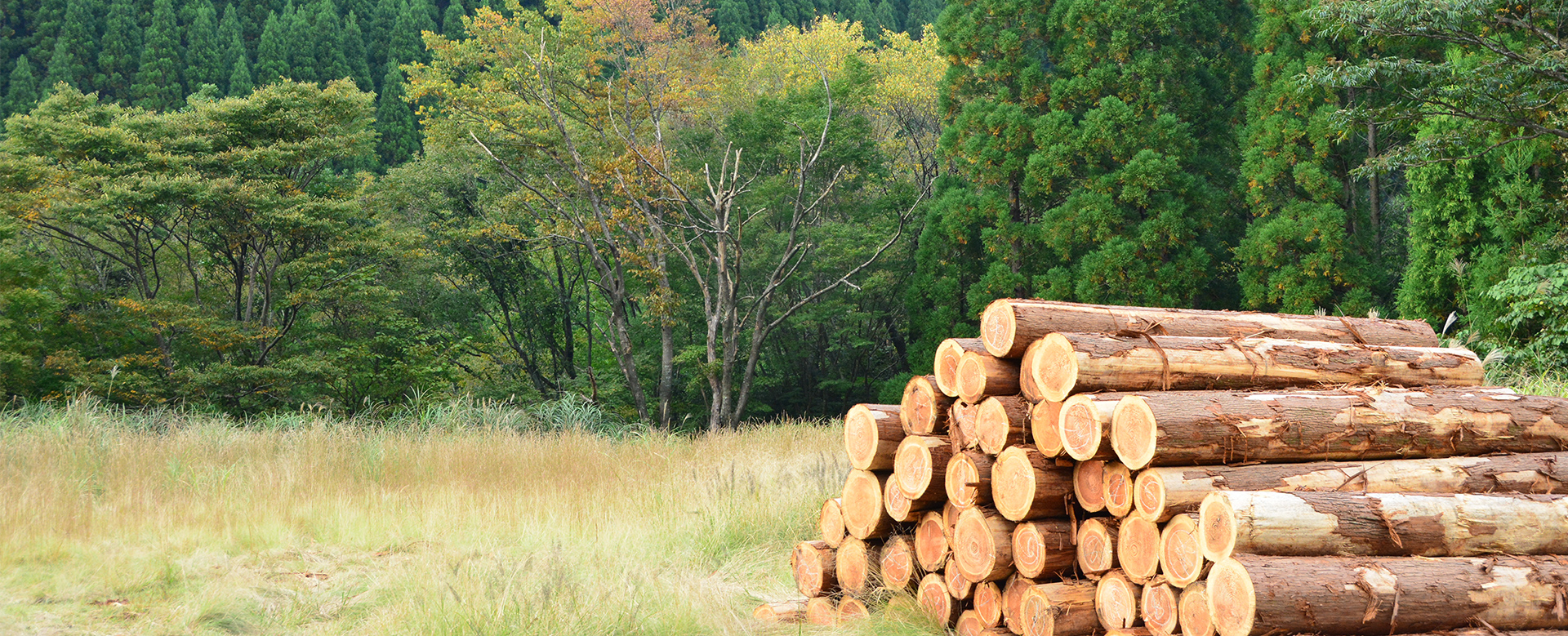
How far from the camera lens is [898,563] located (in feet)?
15.0

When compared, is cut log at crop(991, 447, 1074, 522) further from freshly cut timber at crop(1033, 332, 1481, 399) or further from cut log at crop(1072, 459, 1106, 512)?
freshly cut timber at crop(1033, 332, 1481, 399)

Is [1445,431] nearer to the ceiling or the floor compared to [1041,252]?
nearer to the floor

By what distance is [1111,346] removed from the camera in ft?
12.6

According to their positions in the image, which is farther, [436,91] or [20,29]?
[20,29]

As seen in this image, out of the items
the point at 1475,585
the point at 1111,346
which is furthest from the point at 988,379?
the point at 1475,585

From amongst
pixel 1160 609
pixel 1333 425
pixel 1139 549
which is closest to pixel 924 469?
pixel 1139 549

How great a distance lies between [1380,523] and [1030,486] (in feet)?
3.89

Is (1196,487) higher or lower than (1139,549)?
higher

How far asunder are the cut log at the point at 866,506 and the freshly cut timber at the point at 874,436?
5 centimetres

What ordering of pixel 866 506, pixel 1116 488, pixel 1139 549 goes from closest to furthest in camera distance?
pixel 1139 549 → pixel 1116 488 → pixel 866 506

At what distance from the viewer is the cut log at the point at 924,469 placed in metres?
4.29

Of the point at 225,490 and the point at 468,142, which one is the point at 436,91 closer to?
the point at 468,142

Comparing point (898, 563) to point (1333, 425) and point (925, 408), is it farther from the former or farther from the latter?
point (1333, 425)

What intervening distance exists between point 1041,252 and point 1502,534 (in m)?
13.4
